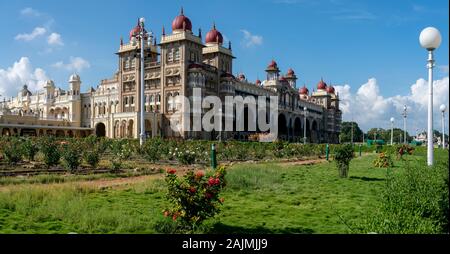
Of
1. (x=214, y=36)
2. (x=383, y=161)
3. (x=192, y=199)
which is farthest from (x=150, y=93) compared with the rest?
(x=192, y=199)

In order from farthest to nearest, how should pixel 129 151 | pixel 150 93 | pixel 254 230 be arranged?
pixel 150 93
pixel 129 151
pixel 254 230

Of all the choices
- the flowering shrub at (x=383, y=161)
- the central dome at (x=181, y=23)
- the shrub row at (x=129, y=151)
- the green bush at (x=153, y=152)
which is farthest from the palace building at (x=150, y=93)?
the flowering shrub at (x=383, y=161)

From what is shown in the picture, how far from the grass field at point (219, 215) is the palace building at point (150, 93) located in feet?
112

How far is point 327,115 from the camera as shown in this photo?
98.1m

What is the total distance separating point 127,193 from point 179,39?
4406 centimetres

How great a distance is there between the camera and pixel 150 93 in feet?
184

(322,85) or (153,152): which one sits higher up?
(322,85)

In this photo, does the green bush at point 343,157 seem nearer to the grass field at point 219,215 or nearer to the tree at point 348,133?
the grass field at point 219,215

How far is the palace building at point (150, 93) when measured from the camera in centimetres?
5209

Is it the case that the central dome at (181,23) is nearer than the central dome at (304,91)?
Yes

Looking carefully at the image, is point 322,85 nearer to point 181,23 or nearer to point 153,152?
point 181,23

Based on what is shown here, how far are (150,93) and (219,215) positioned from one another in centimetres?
5005

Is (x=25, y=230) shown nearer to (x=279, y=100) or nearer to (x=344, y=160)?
(x=344, y=160)
